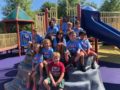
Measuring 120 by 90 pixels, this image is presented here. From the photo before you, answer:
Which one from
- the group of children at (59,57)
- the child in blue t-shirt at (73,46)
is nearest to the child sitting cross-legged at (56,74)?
the group of children at (59,57)

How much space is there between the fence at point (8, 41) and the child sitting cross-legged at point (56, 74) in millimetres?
8608

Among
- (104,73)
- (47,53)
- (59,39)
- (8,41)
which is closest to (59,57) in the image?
(47,53)

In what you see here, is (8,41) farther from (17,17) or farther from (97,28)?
(97,28)

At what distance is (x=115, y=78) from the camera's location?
34.6 feet

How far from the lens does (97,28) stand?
514 inches

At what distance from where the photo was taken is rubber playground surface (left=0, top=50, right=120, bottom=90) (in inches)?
385

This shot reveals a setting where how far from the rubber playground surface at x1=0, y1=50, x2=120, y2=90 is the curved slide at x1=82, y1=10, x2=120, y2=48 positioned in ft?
3.41

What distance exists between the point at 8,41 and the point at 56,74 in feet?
31.5

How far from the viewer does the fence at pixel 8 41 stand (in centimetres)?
1621

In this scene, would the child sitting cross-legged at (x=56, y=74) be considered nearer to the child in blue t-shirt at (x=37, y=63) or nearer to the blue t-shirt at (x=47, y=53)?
the child in blue t-shirt at (x=37, y=63)

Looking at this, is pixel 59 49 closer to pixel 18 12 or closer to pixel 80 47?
pixel 80 47

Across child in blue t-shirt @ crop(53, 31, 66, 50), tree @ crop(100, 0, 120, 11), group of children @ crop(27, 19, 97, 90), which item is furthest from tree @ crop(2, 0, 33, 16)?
group of children @ crop(27, 19, 97, 90)

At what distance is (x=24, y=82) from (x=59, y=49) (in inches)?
57.1

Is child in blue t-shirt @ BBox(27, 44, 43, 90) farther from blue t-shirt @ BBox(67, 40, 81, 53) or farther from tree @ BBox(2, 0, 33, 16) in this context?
tree @ BBox(2, 0, 33, 16)
